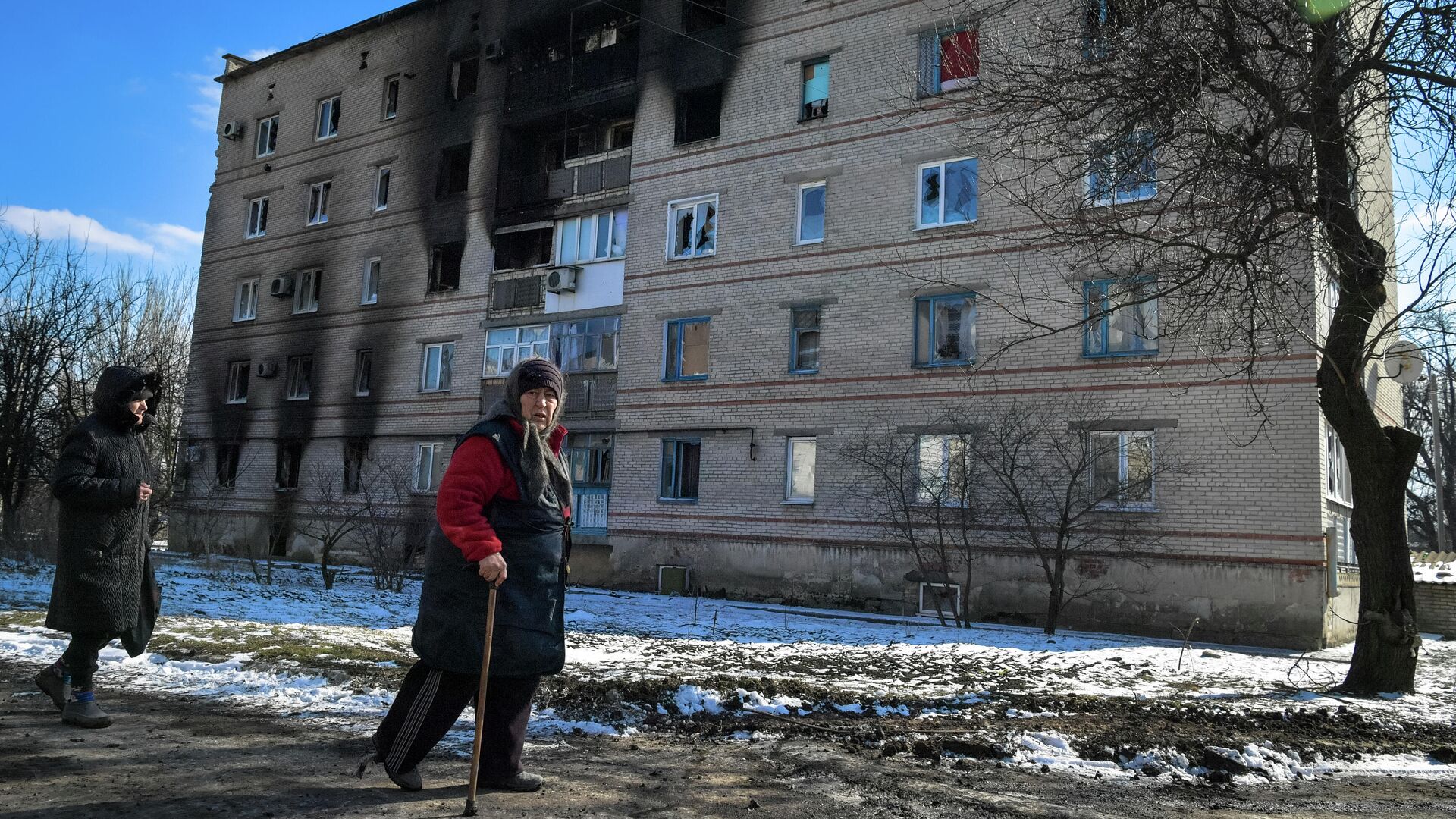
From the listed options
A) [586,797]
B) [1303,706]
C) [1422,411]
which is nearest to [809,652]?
[1303,706]

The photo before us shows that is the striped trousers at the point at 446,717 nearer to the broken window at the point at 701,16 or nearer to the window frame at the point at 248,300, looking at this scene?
the broken window at the point at 701,16

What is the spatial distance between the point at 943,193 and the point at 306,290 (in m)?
19.3

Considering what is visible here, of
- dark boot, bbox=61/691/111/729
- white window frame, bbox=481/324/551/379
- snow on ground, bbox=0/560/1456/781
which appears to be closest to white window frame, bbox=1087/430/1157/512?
snow on ground, bbox=0/560/1456/781

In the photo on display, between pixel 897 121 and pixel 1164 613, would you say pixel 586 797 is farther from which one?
pixel 897 121

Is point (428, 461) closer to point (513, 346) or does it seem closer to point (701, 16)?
point (513, 346)

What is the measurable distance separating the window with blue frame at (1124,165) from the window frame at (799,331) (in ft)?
38.5

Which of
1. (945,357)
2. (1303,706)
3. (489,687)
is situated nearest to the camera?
(489,687)

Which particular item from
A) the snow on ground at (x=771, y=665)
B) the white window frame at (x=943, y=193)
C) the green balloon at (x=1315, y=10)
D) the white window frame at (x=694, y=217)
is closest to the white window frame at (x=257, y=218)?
the white window frame at (x=694, y=217)

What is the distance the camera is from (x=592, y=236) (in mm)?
23875

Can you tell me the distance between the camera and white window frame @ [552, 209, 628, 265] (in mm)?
23344

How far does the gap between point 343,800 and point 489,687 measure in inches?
26.9

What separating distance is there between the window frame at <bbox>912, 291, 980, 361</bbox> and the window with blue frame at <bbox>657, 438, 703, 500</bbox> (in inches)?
202

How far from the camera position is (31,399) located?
1564 cm

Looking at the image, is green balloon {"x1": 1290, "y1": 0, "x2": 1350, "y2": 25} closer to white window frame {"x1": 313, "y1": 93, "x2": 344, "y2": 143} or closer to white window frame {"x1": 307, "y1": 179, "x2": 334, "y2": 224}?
white window frame {"x1": 307, "y1": 179, "x2": 334, "y2": 224}
